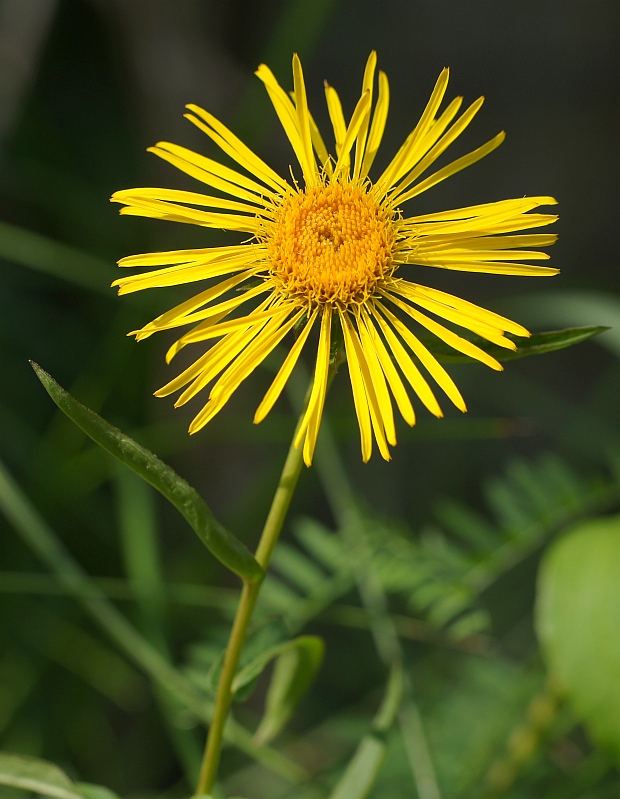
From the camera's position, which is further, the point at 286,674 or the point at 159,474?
the point at 286,674

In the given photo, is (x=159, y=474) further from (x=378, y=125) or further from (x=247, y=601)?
(x=378, y=125)

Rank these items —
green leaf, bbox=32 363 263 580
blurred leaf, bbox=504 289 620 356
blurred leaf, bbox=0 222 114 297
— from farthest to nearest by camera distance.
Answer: blurred leaf, bbox=0 222 114 297 < blurred leaf, bbox=504 289 620 356 < green leaf, bbox=32 363 263 580

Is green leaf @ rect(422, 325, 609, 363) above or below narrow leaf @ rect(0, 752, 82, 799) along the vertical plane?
above

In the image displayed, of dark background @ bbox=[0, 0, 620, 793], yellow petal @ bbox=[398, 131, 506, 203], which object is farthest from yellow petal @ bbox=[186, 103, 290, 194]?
dark background @ bbox=[0, 0, 620, 793]

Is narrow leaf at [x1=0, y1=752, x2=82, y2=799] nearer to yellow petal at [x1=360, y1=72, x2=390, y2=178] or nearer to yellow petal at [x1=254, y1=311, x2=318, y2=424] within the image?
yellow petal at [x1=254, y1=311, x2=318, y2=424]

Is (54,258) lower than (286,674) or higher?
higher

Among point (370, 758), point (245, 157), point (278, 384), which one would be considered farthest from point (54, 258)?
point (370, 758)
